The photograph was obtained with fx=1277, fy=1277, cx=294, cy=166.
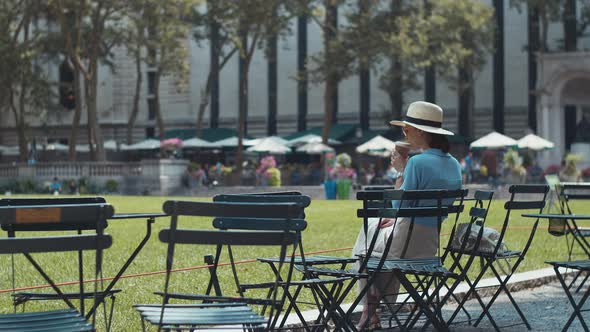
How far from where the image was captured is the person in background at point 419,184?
28.8ft

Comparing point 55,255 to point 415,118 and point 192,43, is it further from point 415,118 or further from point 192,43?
point 192,43

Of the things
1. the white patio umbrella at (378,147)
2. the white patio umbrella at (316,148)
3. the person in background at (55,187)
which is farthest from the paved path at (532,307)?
the person in background at (55,187)

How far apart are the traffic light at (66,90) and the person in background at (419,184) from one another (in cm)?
6603

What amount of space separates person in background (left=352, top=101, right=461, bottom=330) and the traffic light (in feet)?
217

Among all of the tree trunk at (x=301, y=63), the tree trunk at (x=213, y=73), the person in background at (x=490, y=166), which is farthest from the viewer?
the tree trunk at (x=301, y=63)

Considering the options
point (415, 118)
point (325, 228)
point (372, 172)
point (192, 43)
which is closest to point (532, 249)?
point (325, 228)

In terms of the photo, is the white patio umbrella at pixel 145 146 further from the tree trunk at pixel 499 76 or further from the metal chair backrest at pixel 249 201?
the metal chair backrest at pixel 249 201

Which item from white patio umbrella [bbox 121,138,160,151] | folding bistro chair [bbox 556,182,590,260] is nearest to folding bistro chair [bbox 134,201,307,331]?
folding bistro chair [bbox 556,182,590,260]

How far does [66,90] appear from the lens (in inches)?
3056

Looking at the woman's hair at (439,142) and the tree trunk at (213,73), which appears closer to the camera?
the woman's hair at (439,142)

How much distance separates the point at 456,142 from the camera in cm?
6397

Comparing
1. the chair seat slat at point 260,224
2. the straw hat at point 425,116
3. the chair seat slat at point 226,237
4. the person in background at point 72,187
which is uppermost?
the straw hat at point 425,116

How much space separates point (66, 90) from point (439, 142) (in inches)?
2763

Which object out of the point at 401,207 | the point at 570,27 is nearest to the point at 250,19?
the point at 570,27
